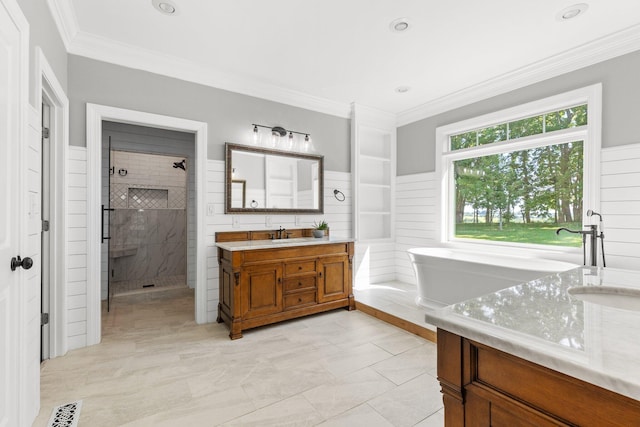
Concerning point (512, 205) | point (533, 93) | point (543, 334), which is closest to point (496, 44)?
point (533, 93)

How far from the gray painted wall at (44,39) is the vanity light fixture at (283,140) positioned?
70.6 inches

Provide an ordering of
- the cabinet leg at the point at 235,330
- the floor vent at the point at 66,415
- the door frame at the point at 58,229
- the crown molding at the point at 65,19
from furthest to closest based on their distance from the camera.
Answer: the cabinet leg at the point at 235,330 → the door frame at the point at 58,229 → the crown molding at the point at 65,19 → the floor vent at the point at 66,415

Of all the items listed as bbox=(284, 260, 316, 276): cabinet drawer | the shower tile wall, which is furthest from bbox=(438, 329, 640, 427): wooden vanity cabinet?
the shower tile wall

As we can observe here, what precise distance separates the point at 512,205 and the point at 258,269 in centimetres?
324

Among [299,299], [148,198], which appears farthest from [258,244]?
[148,198]

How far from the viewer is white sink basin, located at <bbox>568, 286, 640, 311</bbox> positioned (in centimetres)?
127

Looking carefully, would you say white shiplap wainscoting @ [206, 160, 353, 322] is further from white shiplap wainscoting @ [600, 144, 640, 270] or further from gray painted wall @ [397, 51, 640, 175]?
white shiplap wainscoting @ [600, 144, 640, 270]

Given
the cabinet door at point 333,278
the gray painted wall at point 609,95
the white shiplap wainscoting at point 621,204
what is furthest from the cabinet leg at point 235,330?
the gray painted wall at point 609,95

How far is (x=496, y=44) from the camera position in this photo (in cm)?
292

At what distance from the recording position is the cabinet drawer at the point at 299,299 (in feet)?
10.8

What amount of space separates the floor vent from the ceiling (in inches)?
110

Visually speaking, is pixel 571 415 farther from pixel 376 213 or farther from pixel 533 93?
pixel 376 213

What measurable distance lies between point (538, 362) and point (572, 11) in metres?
3.01

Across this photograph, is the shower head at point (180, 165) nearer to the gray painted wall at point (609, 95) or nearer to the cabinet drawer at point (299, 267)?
the cabinet drawer at point (299, 267)
